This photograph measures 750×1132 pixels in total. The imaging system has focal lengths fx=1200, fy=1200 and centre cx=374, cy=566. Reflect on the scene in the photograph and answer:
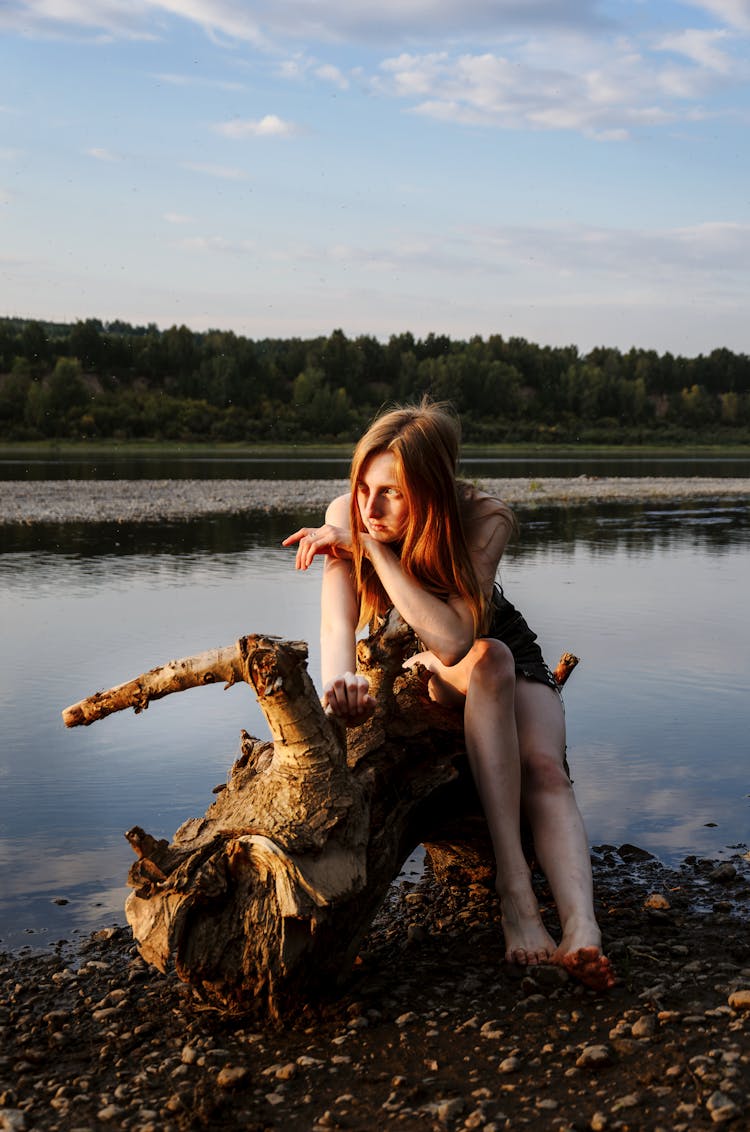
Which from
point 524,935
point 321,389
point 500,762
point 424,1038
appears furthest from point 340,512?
point 321,389

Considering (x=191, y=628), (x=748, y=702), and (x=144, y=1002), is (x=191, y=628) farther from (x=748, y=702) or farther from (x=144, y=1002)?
(x=144, y=1002)

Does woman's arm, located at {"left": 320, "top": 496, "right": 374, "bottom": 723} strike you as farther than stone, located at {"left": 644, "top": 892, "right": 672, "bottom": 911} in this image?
No

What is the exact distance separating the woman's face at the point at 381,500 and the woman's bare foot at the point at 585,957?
1.86 meters

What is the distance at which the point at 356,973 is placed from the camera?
4.91 metres

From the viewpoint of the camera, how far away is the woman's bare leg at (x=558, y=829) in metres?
4.73

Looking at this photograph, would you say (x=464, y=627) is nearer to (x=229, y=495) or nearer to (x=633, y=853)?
(x=633, y=853)

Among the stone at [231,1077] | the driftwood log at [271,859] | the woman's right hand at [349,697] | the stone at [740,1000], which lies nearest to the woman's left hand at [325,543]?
the woman's right hand at [349,697]

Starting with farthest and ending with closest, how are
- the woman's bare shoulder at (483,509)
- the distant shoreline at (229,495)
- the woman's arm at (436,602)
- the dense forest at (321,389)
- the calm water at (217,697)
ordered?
the dense forest at (321,389) < the distant shoreline at (229,495) < the calm water at (217,697) < the woman's bare shoulder at (483,509) < the woman's arm at (436,602)

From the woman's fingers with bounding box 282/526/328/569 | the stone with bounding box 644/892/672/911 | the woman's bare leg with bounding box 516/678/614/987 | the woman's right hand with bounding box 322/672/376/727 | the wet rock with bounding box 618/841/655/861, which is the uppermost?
the woman's fingers with bounding box 282/526/328/569

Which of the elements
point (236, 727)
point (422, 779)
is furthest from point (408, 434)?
point (236, 727)

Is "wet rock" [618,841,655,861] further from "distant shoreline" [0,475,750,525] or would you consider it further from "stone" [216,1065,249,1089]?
"distant shoreline" [0,475,750,525]

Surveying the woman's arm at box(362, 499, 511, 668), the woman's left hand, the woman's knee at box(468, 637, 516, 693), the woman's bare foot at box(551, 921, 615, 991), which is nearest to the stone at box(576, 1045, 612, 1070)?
the woman's bare foot at box(551, 921, 615, 991)

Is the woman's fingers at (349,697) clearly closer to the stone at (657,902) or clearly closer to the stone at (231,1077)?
the stone at (231,1077)

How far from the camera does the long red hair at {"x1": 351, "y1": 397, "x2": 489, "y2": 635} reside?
5242mm
